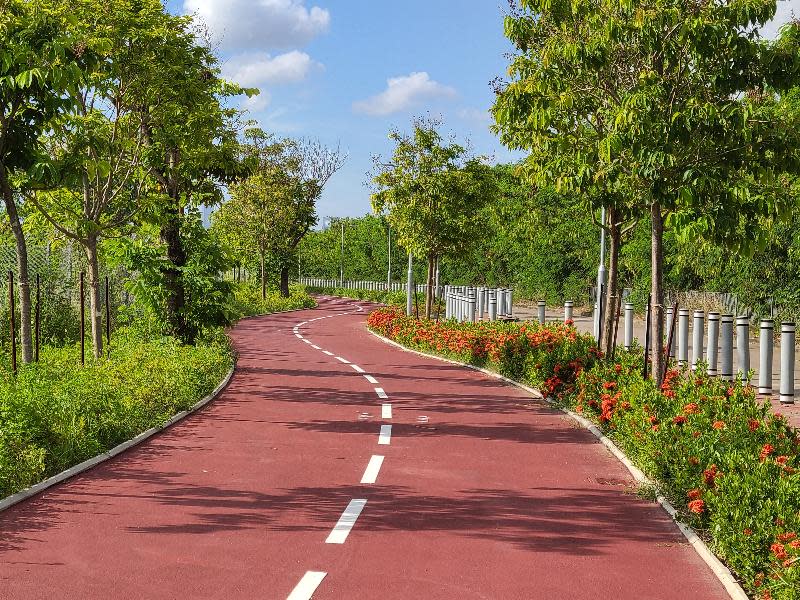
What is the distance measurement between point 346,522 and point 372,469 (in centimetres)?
209

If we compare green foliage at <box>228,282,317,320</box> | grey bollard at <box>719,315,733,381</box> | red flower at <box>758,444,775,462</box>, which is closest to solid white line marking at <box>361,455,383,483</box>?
red flower at <box>758,444,775,462</box>

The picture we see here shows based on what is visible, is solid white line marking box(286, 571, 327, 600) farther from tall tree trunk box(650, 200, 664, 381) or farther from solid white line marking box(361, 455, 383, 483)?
tall tree trunk box(650, 200, 664, 381)

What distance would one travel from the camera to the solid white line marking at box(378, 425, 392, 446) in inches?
420

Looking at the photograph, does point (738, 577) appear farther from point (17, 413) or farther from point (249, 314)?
point (249, 314)

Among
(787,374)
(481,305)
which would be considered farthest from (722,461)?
(481,305)

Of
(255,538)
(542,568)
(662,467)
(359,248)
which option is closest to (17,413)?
(255,538)

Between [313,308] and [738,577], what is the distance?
157 ft

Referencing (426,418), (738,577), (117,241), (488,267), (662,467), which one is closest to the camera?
(738,577)

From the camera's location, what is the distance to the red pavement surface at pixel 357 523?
5.61 m

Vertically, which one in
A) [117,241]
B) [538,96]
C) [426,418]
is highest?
[538,96]

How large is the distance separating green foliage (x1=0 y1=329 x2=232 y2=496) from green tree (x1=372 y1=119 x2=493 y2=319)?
13090 mm

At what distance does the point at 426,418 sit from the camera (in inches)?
501

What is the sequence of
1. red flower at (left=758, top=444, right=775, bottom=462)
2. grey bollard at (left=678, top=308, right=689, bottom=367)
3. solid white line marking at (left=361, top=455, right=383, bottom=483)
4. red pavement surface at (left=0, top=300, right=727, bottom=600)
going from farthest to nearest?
grey bollard at (left=678, top=308, right=689, bottom=367), solid white line marking at (left=361, top=455, right=383, bottom=483), red flower at (left=758, top=444, right=775, bottom=462), red pavement surface at (left=0, top=300, right=727, bottom=600)

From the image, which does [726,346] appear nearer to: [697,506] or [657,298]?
[657,298]
